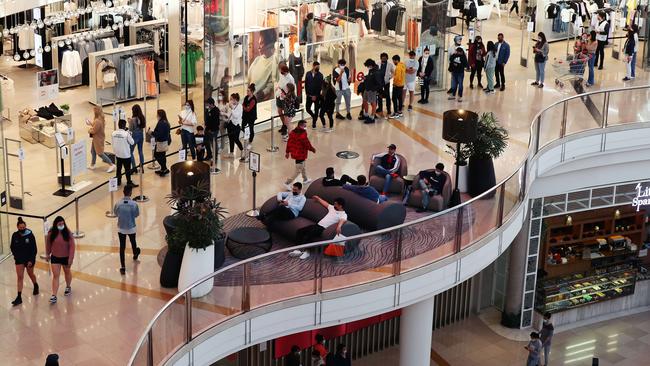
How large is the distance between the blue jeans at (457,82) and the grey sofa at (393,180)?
584cm

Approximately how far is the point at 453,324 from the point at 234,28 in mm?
7246

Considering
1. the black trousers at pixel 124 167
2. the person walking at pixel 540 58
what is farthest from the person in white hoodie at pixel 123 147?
the person walking at pixel 540 58

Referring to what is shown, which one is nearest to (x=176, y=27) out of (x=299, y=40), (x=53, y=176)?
(x=299, y=40)

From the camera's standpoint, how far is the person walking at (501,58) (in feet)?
87.5

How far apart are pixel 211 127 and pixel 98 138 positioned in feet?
6.94

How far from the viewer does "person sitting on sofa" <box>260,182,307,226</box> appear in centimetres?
1845

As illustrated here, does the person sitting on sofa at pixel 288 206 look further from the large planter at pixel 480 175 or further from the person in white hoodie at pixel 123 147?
the person in white hoodie at pixel 123 147

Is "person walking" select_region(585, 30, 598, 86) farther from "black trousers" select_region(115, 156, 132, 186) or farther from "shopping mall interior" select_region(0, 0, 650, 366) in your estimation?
"black trousers" select_region(115, 156, 132, 186)

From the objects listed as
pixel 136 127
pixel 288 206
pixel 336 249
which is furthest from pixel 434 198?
pixel 136 127

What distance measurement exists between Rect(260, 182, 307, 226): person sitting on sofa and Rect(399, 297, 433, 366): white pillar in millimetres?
2304

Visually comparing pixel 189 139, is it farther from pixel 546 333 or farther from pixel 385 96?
pixel 546 333

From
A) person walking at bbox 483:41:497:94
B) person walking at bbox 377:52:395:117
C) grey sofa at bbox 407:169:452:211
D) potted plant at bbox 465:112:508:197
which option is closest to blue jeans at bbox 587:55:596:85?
person walking at bbox 483:41:497:94

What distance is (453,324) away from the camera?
77.8ft

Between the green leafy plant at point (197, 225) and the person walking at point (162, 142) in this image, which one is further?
the person walking at point (162, 142)
